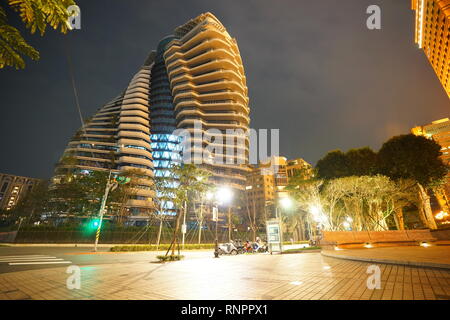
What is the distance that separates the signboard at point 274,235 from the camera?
2142 cm

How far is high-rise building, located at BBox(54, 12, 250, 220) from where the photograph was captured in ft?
254

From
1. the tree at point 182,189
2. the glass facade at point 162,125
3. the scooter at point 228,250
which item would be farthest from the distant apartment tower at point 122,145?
the scooter at point 228,250

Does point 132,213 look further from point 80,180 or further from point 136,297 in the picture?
point 136,297

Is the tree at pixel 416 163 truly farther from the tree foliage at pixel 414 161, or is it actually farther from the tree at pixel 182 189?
the tree at pixel 182 189

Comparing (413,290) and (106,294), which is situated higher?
(413,290)

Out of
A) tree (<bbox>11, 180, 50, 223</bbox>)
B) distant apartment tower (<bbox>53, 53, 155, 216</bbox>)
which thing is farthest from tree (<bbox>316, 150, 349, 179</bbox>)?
tree (<bbox>11, 180, 50, 223</bbox>)

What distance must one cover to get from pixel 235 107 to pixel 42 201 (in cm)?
7114

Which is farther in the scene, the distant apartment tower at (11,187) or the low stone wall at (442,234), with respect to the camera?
the distant apartment tower at (11,187)

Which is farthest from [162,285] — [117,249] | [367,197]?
[367,197]

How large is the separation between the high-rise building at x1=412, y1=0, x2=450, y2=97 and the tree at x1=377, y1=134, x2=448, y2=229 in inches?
615

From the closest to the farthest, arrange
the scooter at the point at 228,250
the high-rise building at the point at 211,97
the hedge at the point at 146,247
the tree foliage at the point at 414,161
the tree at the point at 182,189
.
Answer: the tree at the point at 182,189, the scooter at the point at 228,250, the hedge at the point at 146,247, the tree foliage at the point at 414,161, the high-rise building at the point at 211,97

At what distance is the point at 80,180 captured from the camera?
39406 mm

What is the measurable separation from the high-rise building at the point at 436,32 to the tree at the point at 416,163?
15.6 meters

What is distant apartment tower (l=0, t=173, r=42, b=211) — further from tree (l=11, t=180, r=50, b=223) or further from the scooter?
the scooter
